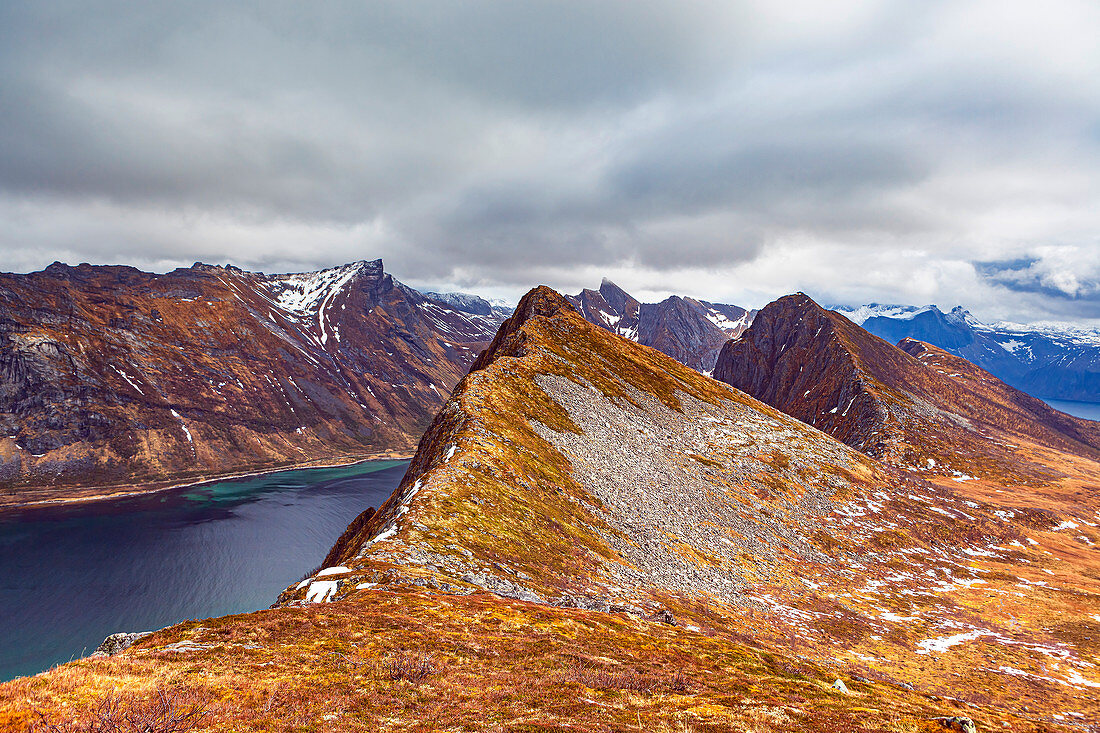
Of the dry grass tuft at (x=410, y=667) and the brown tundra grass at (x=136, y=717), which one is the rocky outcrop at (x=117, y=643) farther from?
the dry grass tuft at (x=410, y=667)

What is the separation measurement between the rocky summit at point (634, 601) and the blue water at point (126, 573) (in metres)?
106

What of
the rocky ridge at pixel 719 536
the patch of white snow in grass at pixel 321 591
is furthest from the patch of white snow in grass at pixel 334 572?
the rocky ridge at pixel 719 536

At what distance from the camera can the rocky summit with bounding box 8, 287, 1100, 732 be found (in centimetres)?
1673

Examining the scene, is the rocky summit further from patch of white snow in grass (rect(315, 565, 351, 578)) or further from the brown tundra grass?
patch of white snow in grass (rect(315, 565, 351, 578))

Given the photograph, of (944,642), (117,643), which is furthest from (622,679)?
(944,642)

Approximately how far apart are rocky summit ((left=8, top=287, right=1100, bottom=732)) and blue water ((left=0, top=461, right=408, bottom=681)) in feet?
348

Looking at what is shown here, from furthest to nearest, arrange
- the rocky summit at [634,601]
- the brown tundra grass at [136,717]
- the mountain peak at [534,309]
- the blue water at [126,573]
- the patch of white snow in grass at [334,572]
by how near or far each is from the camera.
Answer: the mountain peak at [534,309], the blue water at [126,573], the patch of white snow in grass at [334,572], the rocky summit at [634,601], the brown tundra grass at [136,717]

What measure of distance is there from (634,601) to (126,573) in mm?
181805

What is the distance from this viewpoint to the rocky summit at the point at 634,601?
54.9ft

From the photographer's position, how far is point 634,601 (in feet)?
132

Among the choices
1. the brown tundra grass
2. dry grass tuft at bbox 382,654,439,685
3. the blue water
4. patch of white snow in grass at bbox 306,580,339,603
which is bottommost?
the blue water

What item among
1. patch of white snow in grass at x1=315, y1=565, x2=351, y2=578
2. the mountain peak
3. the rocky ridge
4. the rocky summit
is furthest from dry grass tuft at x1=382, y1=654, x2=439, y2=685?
the mountain peak

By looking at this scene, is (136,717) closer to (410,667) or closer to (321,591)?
(410,667)

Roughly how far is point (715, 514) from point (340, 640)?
208ft
